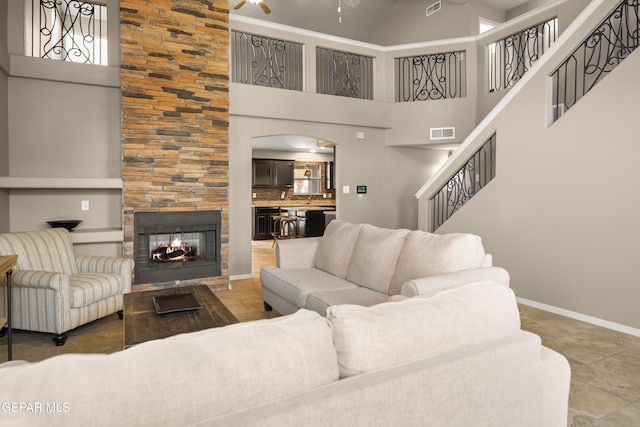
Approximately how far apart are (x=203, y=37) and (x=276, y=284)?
3324mm

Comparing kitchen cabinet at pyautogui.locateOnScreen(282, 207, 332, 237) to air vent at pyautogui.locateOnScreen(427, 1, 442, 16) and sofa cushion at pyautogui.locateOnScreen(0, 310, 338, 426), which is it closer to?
air vent at pyautogui.locateOnScreen(427, 1, 442, 16)

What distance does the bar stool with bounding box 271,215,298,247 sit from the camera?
10269 mm

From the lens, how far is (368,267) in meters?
3.27

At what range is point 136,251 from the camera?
15.5ft

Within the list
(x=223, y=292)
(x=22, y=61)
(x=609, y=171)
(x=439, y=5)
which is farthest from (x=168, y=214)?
Answer: (x=439, y=5)

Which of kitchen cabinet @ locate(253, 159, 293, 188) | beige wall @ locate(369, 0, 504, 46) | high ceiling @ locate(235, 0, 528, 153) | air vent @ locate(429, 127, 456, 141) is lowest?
kitchen cabinet @ locate(253, 159, 293, 188)

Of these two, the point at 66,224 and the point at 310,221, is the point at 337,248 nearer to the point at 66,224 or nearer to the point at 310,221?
the point at 66,224

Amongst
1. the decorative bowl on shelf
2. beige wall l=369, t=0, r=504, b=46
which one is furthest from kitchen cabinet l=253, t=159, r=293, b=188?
the decorative bowl on shelf

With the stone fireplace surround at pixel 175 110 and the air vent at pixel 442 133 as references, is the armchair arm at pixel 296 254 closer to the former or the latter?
the stone fireplace surround at pixel 175 110

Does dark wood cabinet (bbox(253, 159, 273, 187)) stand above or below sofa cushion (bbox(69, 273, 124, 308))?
above

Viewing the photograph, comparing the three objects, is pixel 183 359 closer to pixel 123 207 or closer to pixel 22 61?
pixel 123 207

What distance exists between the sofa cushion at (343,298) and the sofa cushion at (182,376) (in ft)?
5.81

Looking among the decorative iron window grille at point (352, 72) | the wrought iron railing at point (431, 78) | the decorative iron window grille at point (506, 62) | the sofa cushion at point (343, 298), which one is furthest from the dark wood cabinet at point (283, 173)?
the sofa cushion at point (343, 298)

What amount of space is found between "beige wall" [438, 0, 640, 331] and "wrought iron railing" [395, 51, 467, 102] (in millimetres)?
2805
